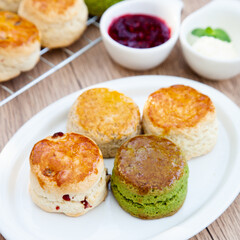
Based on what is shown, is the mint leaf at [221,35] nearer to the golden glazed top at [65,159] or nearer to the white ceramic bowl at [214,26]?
the white ceramic bowl at [214,26]

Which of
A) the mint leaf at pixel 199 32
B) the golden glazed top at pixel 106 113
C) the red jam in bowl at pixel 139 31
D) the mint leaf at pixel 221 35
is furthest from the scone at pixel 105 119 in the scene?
the mint leaf at pixel 221 35

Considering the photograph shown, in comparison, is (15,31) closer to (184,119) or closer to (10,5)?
(10,5)

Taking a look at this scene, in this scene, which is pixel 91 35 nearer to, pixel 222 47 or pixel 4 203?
pixel 222 47

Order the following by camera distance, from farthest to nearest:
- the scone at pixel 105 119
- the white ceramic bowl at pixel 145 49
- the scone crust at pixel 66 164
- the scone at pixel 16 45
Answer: the white ceramic bowl at pixel 145 49 → the scone at pixel 16 45 → the scone at pixel 105 119 → the scone crust at pixel 66 164

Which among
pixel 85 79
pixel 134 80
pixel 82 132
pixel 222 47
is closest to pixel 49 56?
pixel 85 79

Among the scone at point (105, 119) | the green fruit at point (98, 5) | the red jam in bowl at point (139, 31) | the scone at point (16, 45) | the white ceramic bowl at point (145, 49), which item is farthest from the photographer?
the green fruit at point (98, 5)

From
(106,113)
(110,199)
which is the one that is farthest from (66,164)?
(106,113)
